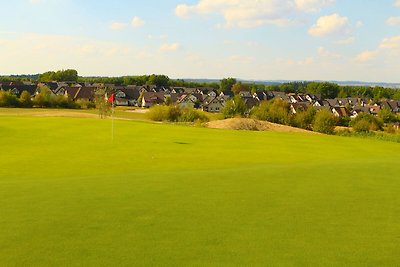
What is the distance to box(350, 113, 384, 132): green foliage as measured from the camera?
8376 centimetres

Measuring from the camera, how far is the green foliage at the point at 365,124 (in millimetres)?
83762

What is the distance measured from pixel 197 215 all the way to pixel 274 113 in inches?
2960

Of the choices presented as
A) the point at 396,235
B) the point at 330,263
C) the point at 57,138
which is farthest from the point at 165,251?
the point at 57,138

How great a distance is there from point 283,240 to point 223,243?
1365 mm

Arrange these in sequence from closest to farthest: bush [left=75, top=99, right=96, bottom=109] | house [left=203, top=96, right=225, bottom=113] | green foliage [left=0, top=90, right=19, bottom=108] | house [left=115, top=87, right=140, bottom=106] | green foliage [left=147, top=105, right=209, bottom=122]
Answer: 1. green foliage [left=147, top=105, right=209, bottom=122]
2. green foliage [left=0, top=90, right=19, bottom=108]
3. bush [left=75, top=99, right=96, bottom=109]
4. house [left=203, top=96, right=225, bottom=113]
5. house [left=115, top=87, right=140, bottom=106]

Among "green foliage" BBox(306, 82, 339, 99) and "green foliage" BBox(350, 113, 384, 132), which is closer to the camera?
"green foliage" BBox(350, 113, 384, 132)

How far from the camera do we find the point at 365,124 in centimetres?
8550

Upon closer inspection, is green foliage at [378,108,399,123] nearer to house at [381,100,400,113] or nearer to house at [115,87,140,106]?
house at [381,100,400,113]

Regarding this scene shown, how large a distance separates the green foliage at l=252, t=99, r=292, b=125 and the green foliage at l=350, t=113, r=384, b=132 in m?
13.1

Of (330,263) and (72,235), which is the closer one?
(330,263)

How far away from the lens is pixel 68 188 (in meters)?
15.3

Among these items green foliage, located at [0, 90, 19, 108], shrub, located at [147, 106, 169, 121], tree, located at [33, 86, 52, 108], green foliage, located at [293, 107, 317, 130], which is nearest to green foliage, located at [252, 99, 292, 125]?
green foliage, located at [293, 107, 317, 130]

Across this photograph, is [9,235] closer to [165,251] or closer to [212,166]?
[165,251]

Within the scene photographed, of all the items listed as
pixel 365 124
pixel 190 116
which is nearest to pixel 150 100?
pixel 190 116
